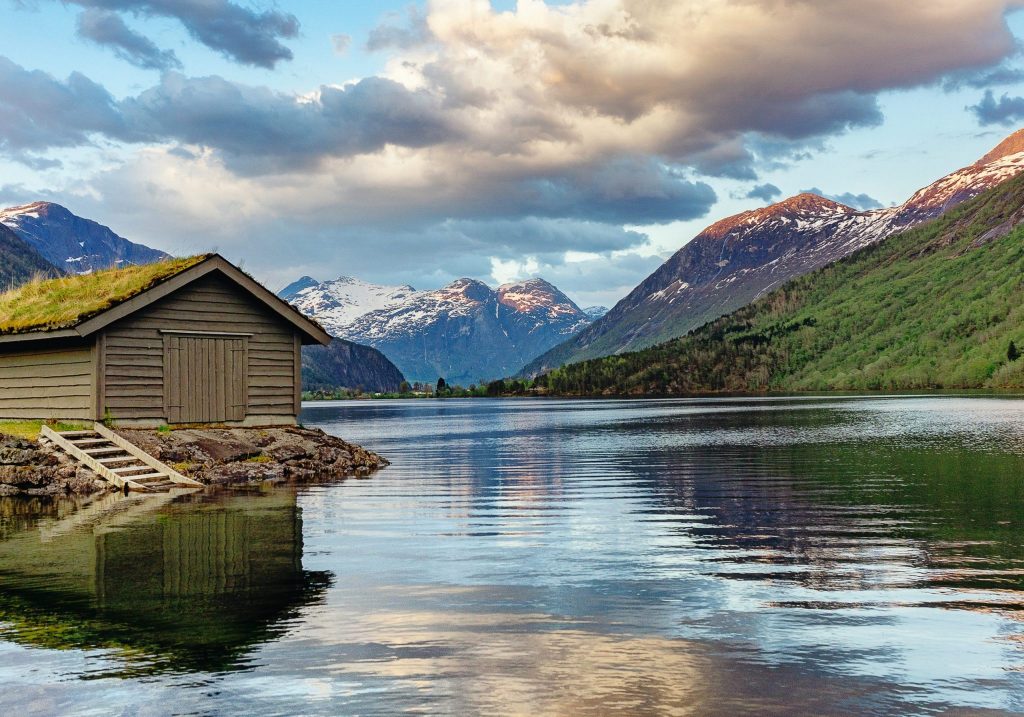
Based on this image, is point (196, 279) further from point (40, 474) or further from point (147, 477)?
point (40, 474)

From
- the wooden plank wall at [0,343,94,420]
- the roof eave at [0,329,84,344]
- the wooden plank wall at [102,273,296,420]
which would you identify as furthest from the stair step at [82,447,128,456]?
the roof eave at [0,329,84,344]

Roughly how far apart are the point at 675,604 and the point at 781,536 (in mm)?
8274

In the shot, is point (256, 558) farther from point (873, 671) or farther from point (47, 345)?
point (47, 345)

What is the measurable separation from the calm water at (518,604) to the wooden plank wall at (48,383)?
6670mm

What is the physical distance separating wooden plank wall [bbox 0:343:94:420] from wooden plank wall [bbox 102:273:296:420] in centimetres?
96

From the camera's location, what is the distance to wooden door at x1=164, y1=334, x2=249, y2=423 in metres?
38.7

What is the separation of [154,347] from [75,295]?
184 inches

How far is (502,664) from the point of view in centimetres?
1126

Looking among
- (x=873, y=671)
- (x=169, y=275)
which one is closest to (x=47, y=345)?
(x=169, y=275)

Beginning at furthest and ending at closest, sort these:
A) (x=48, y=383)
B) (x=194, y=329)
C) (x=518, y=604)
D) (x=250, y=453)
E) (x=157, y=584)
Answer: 1. (x=194, y=329)
2. (x=48, y=383)
3. (x=250, y=453)
4. (x=157, y=584)
5. (x=518, y=604)

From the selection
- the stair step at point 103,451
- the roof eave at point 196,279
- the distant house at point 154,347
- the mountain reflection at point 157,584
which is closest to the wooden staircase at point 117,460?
the stair step at point 103,451

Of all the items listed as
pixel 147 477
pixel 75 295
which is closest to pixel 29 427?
pixel 75 295

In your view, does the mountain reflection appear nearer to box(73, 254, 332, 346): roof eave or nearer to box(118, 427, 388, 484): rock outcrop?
box(118, 427, 388, 484): rock outcrop

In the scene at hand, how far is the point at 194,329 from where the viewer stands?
39.4 m
